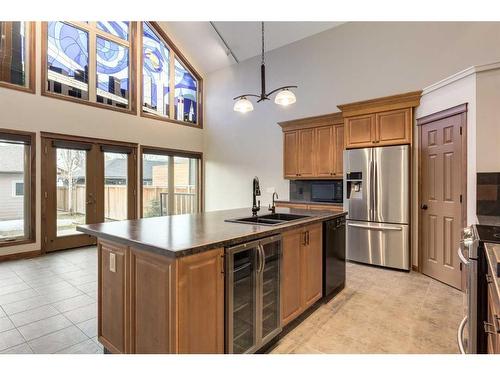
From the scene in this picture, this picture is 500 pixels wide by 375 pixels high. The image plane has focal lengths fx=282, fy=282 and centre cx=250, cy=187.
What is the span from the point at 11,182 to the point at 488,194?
21.8ft

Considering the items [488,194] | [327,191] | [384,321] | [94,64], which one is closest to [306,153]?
[327,191]

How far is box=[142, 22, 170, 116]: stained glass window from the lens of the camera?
→ 626cm

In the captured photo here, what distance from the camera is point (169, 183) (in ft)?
22.6

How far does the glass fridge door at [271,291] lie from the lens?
6.73 feet

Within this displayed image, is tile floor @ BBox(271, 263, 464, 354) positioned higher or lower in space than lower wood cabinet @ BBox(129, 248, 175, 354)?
lower

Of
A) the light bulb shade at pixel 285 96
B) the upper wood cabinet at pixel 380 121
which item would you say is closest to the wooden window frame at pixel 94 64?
the light bulb shade at pixel 285 96

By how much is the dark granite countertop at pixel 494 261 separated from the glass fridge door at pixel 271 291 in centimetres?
123

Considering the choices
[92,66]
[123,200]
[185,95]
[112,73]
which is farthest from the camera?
[185,95]

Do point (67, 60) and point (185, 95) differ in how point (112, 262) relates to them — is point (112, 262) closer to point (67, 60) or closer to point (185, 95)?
point (67, 60)

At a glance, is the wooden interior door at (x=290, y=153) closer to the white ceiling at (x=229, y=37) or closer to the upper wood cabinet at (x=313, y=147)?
the upper wood cabinet at (x=313, y=147)

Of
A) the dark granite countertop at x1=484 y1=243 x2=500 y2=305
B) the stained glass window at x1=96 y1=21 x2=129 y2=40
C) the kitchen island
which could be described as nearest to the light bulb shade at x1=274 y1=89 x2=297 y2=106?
the kitchen island

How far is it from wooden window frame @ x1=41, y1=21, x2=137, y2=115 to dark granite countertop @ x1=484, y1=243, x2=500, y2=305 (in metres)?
6.10

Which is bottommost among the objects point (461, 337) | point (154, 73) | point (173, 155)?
point (461, 337)

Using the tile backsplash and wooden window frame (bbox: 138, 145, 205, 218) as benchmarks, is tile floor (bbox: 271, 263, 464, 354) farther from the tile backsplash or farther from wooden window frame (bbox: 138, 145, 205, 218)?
wooden window frame (bbox: 138, 145, 205, 218)
